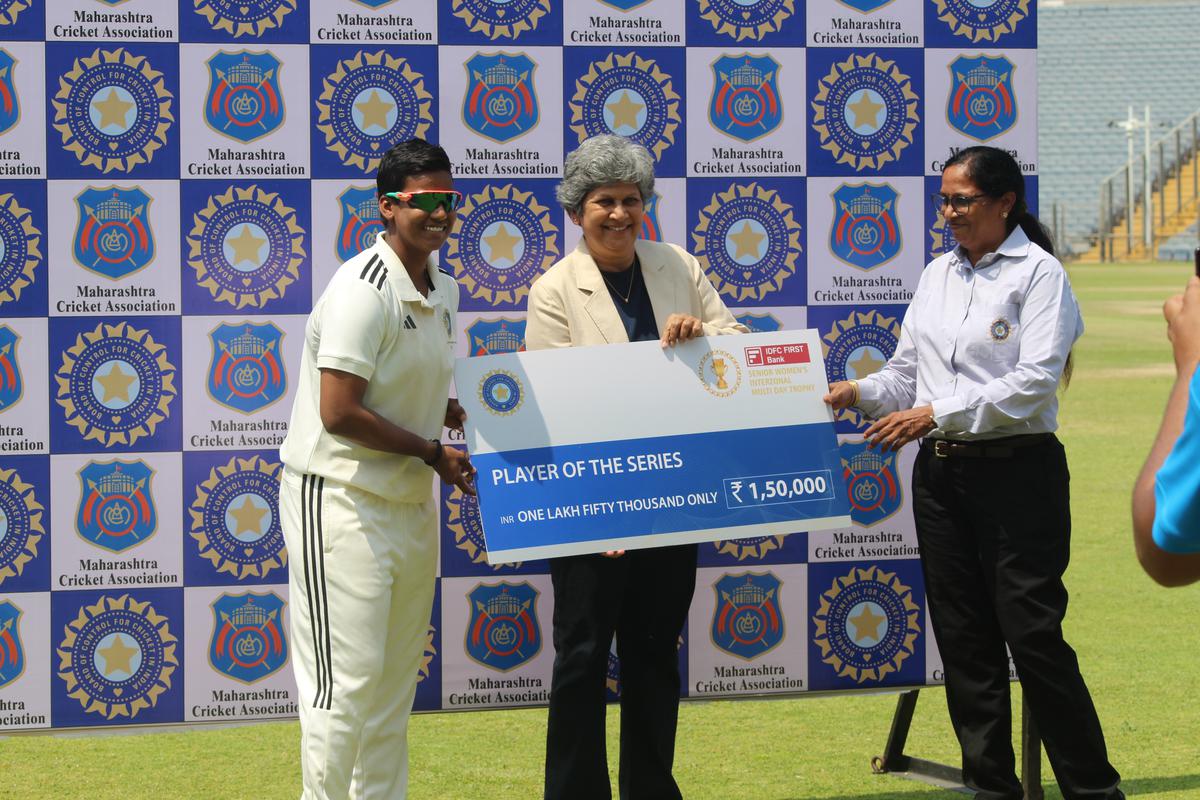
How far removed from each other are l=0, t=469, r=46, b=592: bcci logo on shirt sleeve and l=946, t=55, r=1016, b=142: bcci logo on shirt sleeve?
3.10 metres

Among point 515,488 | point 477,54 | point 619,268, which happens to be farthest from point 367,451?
point 477,54

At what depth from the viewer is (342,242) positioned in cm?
426

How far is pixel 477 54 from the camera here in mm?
4270

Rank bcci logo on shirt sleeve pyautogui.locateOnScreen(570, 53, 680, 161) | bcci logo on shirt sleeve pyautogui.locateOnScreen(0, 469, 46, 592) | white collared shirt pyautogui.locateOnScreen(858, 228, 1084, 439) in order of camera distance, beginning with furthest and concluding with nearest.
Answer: bcci logo on shirt sleeve pyautogui.locateOnScreen(570, 53, 680, 161), bcci logo on shirt sleeve pyautogui.locateOnScreen(0, 469, 46, 592), white collared shirt pyautogui.locateOnScreen(858, 228, 1084, 439)

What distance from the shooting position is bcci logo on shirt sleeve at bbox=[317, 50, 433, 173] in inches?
166

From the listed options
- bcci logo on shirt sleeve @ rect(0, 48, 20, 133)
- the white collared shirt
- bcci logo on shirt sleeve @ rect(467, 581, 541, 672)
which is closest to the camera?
the white collared shirt

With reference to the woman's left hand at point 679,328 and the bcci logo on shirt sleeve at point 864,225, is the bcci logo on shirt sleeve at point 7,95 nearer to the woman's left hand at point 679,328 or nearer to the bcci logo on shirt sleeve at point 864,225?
the woman's left hand at point 679,328

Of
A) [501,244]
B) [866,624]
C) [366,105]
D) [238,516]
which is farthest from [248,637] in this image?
[866,624]

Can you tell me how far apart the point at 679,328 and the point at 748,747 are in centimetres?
172

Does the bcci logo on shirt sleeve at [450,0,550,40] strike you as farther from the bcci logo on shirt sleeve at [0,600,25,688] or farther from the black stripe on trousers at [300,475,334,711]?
the bcci logo on shirt sleeve at [0,600,25,688]

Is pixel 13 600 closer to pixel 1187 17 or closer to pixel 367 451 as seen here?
pixel 367 451

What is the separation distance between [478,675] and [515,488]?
911 millimetres

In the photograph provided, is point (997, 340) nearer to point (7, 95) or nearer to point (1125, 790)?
point (1125, 790)

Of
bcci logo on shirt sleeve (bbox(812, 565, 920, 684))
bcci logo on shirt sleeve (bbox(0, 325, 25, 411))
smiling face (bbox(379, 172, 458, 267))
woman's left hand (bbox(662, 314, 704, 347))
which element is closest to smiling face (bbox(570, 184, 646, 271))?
woman's left hand (bbox(662, 314, 704, 347))
